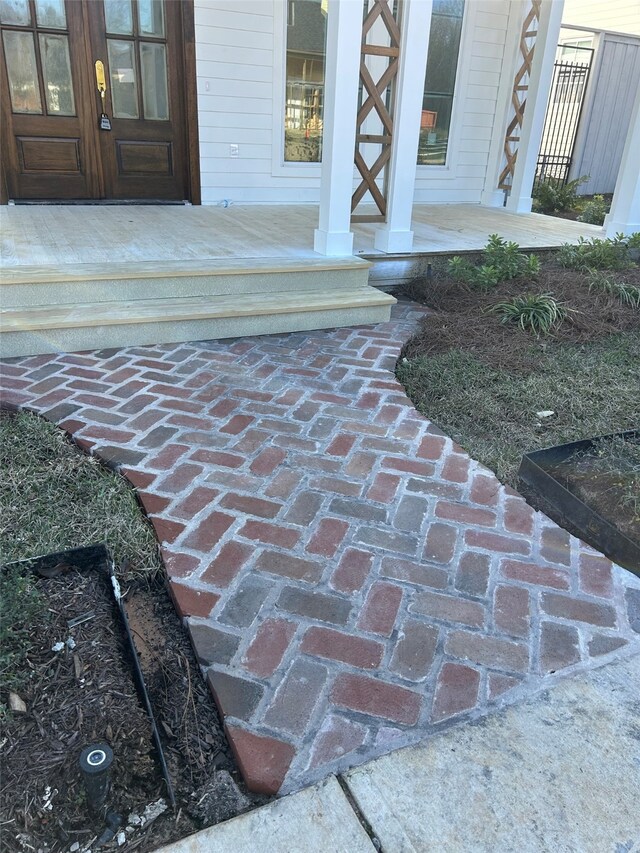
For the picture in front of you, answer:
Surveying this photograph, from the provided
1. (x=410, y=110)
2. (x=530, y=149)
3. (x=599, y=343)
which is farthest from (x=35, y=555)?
(x=530, y=149)

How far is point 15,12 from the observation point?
5.30m

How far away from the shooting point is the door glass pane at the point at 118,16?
558 centimetres

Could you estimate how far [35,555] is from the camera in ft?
6.49

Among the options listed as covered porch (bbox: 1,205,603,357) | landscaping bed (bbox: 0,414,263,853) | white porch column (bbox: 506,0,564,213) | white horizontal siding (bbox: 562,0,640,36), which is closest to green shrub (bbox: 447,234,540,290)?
covered porch (bbox: 1,205,603,357)

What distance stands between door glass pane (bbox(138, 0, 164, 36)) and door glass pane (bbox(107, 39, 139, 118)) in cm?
20

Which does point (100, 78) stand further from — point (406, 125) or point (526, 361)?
point (526, 361)

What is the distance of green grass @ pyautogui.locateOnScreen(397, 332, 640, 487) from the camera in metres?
2.92

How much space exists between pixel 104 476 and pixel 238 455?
0.56m

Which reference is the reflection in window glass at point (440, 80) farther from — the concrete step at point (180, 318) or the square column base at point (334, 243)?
the concrete step at point (180, 318)

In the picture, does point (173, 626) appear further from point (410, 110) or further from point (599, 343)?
point (410, 110)

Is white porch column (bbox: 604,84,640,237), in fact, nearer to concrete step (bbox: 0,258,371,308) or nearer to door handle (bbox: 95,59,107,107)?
concrete step (bbox: 0,258,371,308)

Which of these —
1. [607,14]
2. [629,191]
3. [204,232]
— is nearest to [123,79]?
[204,232]

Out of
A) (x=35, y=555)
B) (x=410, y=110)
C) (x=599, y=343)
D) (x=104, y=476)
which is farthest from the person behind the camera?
(x=410, y=110)

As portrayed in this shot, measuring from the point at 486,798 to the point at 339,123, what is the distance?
4.05 m
